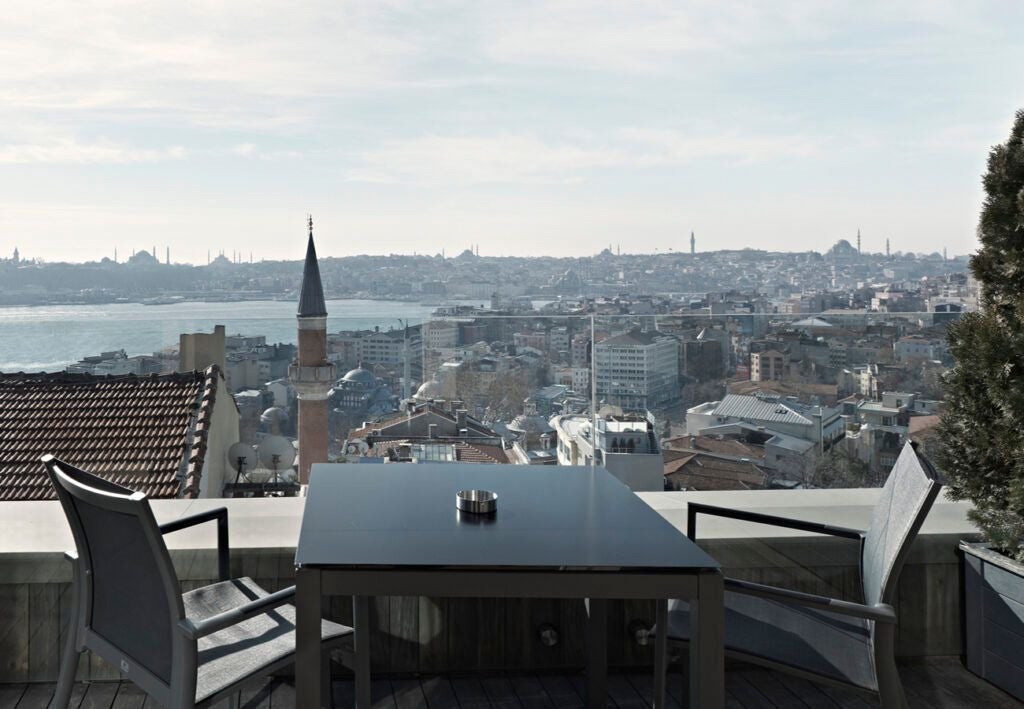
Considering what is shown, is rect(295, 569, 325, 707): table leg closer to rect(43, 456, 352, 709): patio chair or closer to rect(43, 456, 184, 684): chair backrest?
rect(43, 456, 352, 709): patio chair

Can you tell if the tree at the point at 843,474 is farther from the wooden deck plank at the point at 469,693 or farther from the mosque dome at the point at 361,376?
the mosque dome at the point at 361,376

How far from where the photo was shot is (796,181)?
9023 millimetres

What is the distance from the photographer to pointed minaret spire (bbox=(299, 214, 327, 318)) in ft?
14.6

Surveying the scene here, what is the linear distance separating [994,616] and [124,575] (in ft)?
9.01

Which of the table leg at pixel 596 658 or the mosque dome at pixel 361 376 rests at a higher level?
A: the mosque dome at pixel 361 376

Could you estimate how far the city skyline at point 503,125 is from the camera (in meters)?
5.06

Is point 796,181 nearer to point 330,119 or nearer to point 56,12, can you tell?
point 330,119

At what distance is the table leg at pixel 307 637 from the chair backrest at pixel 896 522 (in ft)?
4.48

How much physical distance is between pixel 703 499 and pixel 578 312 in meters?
1.07

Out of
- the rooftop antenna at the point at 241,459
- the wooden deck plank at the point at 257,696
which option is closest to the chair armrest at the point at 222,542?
the wooden deck plank at the point at 257,696

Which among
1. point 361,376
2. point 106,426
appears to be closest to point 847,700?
point 361,376

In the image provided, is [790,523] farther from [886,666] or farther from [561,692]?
[561,692]

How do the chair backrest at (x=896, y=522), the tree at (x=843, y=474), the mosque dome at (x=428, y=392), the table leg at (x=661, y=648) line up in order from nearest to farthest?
1. the chair backrest at (x=896, y=522)
2. the table leg at (x=661, y=648)
3. the tree at (x=843, y=474)
4. the mosque dome at (x=428, y=392)

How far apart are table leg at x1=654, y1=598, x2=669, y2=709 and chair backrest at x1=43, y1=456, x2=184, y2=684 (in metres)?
1.27
